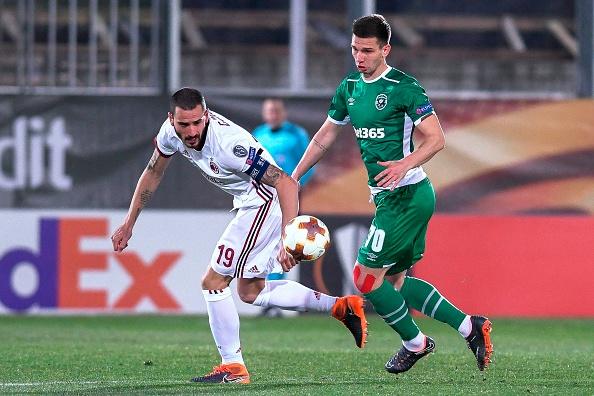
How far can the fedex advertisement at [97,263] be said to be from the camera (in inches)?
514

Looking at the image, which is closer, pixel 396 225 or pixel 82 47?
pixel 396 225

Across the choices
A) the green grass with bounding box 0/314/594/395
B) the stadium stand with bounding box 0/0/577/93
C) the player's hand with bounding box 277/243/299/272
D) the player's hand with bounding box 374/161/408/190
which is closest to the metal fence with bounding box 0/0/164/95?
the stadium stand with bounding box 0/0/577/93

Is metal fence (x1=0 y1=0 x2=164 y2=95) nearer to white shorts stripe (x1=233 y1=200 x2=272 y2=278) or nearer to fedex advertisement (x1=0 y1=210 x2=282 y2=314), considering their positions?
fedex advertisement (x1=0 y1=210 x2=282 y2=314)

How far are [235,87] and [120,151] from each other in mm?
1948

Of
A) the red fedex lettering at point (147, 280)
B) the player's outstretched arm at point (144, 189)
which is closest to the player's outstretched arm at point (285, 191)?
the player's outstretched arm at point (144, 189)

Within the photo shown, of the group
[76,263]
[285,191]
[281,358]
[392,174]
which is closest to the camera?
[392,174]

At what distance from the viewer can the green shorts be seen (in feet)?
26.1

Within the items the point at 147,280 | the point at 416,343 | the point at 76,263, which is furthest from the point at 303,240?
the point at 76,263

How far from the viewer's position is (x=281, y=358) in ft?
30.3

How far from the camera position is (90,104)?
13.4 meters

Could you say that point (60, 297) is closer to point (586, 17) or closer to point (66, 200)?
point (66, 200)

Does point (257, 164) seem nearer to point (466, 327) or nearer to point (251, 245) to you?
point (251, 245)

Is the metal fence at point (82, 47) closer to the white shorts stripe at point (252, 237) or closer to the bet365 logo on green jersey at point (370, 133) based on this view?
the white shorts stripe at point (252, 237)

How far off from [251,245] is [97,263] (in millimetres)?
5387
